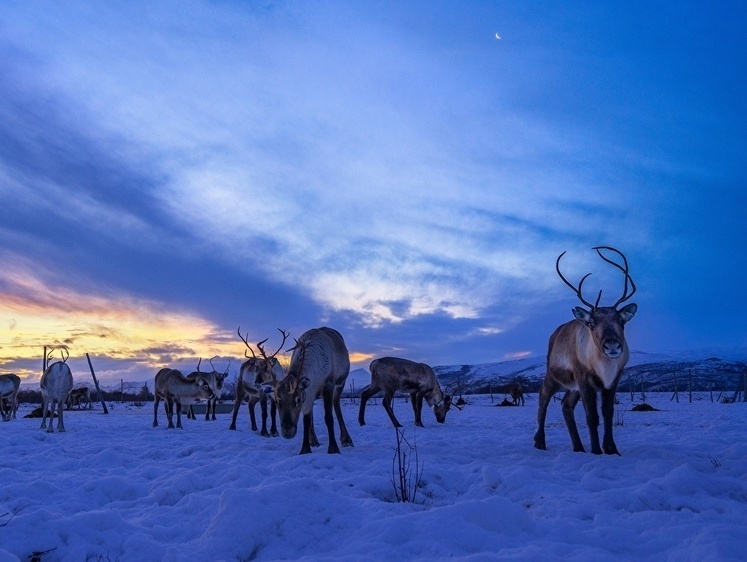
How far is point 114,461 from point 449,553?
21.5 ft

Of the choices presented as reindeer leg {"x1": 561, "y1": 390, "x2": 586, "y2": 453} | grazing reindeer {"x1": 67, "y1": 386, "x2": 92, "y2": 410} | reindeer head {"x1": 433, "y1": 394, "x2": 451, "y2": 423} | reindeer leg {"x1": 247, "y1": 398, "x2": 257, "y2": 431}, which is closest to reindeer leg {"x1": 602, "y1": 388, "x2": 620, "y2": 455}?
reindeer leg {"x1": 561, "y1": 390, "x2": 586, "y2": 453}

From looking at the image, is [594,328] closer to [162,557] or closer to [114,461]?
[162,557]

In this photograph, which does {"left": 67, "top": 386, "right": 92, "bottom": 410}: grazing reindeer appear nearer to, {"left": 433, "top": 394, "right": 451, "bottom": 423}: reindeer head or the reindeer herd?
{"left": 433, "top": 394, "right": 451, "bottom": 423}: reindeer head

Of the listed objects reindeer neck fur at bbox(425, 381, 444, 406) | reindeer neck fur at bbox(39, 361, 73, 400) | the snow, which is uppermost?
reindeer neck fur at bbox(39, 361, 73, 400)

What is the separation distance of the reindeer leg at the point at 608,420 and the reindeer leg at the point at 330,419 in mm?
4054

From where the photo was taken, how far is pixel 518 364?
6491 inches

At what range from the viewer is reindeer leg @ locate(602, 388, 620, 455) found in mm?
7637

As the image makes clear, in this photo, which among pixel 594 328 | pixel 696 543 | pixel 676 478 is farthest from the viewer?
pixel 594 328

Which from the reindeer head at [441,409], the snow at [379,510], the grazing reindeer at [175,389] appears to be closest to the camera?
the snow at [379,510]

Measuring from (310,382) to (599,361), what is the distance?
14.6 ft

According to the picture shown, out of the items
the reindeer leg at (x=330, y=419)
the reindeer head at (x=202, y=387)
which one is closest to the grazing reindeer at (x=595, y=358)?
the reindeer leg at (x=330, y=419)

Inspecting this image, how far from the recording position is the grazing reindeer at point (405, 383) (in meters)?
15.4

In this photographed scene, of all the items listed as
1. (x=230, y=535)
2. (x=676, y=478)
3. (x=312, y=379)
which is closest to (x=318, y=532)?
(x=230, y=535)

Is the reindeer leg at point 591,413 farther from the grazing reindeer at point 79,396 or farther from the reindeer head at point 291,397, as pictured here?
the grazing reindeer at point 79,396
